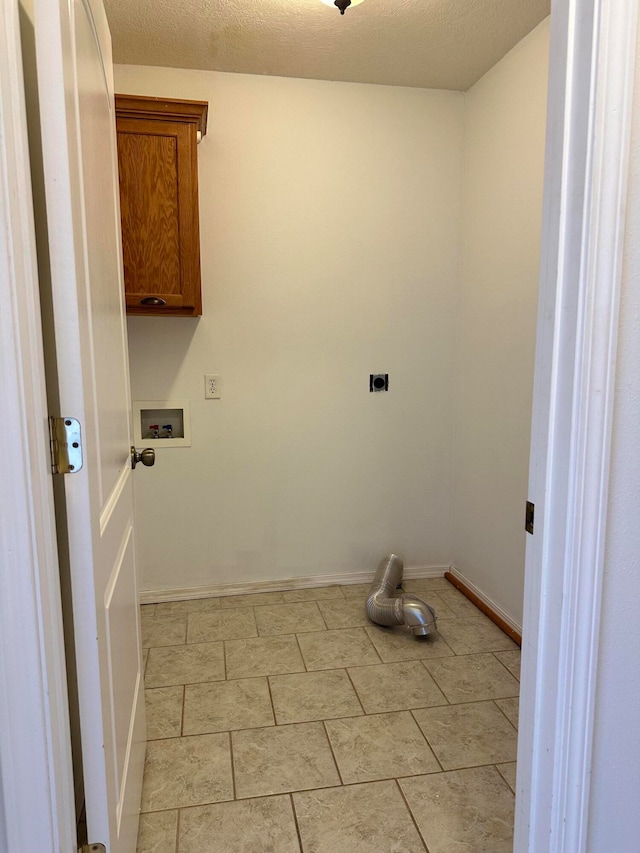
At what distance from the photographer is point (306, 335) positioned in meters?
2.88

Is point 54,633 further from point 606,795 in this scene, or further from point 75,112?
point 606,795

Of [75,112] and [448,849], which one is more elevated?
[75,112]

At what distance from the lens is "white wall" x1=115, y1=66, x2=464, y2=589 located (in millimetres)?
2729

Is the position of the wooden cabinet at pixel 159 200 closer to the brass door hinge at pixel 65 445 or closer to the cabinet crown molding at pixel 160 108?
the cabinet crown molding at pixel 160 108

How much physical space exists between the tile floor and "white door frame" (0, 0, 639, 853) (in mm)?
619

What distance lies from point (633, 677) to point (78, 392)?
1094mm

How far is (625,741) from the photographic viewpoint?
1.05 metres

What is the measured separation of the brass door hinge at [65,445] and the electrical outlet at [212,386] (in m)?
1.90

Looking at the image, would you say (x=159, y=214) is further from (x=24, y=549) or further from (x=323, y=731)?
(x=323, y=731)

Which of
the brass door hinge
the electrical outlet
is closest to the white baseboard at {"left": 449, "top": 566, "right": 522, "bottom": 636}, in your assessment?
the electrical outlet

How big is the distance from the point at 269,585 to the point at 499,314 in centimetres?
177

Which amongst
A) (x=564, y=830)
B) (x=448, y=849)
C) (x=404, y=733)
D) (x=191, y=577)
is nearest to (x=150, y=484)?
(x=191, y=577)

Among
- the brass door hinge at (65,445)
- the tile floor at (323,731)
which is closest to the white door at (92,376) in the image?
the brass door hinge at (65,445)

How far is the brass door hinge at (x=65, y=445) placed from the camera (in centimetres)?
91
